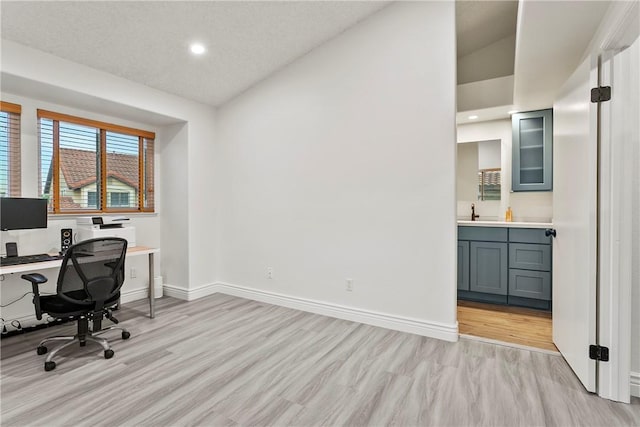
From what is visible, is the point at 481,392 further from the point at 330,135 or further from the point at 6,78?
the point at 6,78

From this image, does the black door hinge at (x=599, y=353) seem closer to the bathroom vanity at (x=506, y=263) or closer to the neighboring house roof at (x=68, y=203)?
the bathroom vanity at (x=506, y=263)

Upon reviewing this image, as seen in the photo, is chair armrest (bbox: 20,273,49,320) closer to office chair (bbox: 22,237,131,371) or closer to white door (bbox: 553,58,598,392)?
office chair (bbox: 22,237,131,371)

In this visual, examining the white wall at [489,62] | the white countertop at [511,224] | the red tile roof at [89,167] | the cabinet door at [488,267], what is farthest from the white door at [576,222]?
the red tile roof at [89,167]

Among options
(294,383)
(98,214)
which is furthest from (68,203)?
(294,383)

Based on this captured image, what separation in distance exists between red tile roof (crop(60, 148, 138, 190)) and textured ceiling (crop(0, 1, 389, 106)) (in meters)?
1.01

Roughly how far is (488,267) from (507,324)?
766 millimetres

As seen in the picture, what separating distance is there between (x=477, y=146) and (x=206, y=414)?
4.27 metres

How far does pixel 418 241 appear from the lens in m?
2.96

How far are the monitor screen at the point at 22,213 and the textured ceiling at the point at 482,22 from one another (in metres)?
4.42

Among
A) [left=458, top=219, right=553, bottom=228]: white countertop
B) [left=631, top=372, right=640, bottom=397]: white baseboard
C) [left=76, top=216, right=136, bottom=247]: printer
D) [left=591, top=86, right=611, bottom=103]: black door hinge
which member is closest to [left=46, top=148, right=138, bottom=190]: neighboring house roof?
[left=76, top=216, right=136, bottom=247]: printer

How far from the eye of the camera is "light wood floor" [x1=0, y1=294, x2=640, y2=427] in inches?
71.0

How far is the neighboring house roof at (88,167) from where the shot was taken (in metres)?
3.45

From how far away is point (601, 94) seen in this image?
1.94 meters

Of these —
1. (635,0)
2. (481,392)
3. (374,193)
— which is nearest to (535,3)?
(635,0)
